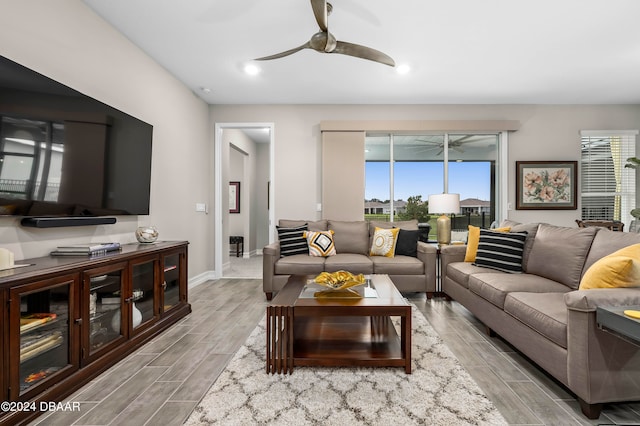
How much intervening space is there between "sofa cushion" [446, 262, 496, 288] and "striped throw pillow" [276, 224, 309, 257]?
171 cm

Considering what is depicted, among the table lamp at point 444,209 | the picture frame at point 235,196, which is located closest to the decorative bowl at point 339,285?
the table lamp at point 444,209

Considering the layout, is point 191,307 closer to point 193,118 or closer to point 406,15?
point 193,118

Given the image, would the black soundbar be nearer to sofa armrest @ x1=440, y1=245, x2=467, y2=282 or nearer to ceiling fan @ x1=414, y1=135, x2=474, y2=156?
sofa armrest @ x1=440, y1=245, x2=467, y2=282

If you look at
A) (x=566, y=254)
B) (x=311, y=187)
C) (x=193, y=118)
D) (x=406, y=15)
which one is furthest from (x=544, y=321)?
(x=193, y=118)

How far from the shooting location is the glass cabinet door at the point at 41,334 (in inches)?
58.1

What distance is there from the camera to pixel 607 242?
7.22 feet

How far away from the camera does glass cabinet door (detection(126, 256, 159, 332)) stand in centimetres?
240

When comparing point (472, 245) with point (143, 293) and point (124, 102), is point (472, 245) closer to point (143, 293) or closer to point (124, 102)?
point (143, 293)

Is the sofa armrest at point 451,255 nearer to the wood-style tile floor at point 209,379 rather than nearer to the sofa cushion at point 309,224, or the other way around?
the wood-style tile floor at point 209,379

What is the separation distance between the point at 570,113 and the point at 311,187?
4176 millimetres

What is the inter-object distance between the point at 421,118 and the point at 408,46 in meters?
1.80

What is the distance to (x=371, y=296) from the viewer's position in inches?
85.4

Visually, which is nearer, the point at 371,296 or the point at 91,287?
the point at 91,287

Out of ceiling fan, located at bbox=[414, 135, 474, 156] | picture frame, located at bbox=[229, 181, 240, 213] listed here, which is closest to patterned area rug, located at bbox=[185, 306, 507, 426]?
ceiling fan, located at bbox=[414, 135, 474, 156]
